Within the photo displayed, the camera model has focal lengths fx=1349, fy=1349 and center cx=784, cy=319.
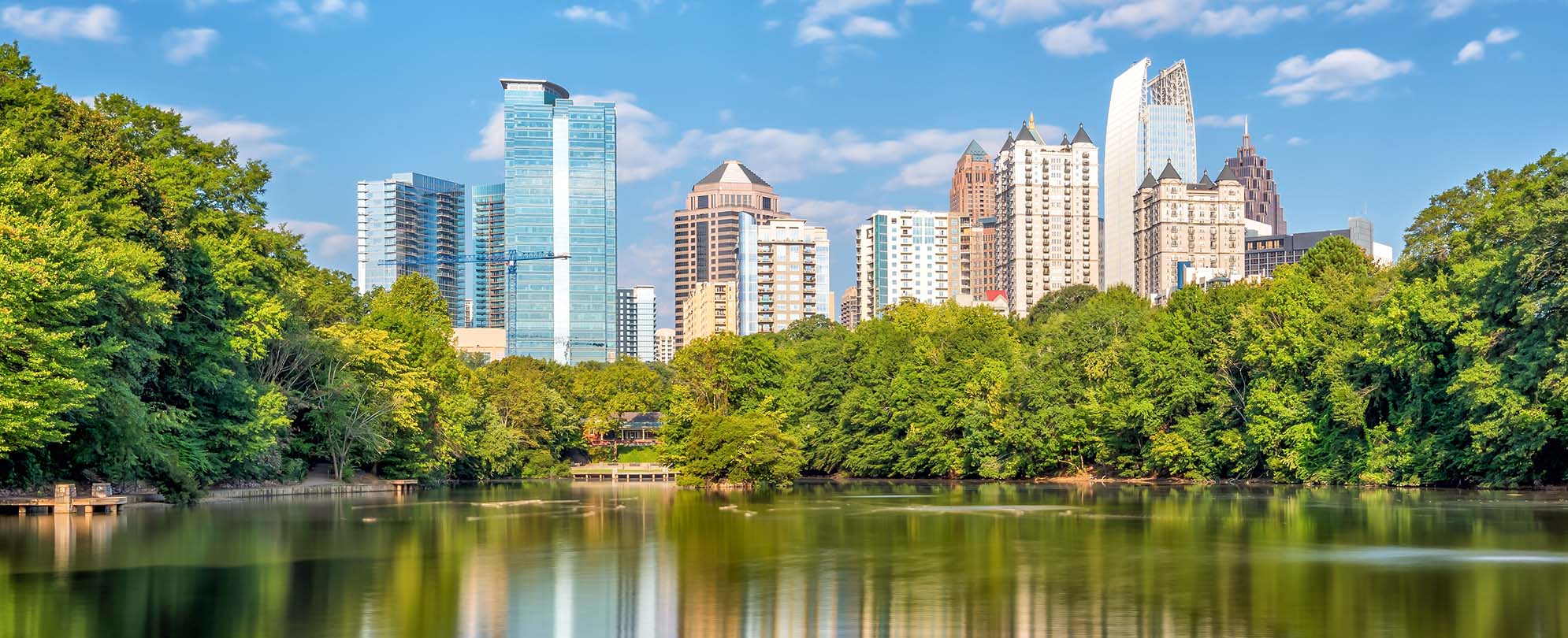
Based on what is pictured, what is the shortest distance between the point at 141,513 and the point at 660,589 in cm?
2799

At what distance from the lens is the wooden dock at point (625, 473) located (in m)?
98.1

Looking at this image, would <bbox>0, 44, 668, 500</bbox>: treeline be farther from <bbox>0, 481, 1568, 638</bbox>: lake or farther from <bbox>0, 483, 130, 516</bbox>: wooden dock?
<bbox>0, 481, 1568, 638</bbox>: lake

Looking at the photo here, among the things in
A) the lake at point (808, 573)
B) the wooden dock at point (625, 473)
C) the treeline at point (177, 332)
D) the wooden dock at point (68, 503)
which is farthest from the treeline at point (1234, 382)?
the wooden dock at point (68, 503)

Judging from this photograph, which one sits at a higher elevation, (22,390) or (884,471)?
(22,390)

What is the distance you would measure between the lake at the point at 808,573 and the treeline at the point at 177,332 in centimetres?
401

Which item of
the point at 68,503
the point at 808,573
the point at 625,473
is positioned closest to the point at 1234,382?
the point at 808,573

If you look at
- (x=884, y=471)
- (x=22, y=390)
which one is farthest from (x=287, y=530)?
(x=884, y=471)

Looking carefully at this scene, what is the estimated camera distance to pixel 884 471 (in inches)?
3346

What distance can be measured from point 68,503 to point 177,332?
8771 millimetres

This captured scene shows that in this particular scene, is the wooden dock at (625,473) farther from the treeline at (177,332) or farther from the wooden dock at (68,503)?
the wooden dock at (68,503)

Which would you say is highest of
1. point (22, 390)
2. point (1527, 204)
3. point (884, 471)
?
point (1527, 204)

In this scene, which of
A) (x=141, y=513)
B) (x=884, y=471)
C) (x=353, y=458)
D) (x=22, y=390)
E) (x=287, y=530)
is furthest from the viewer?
(x=884, y=471)

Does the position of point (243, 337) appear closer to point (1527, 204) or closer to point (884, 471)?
point (884, 471)

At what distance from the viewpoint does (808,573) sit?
24828 mm
